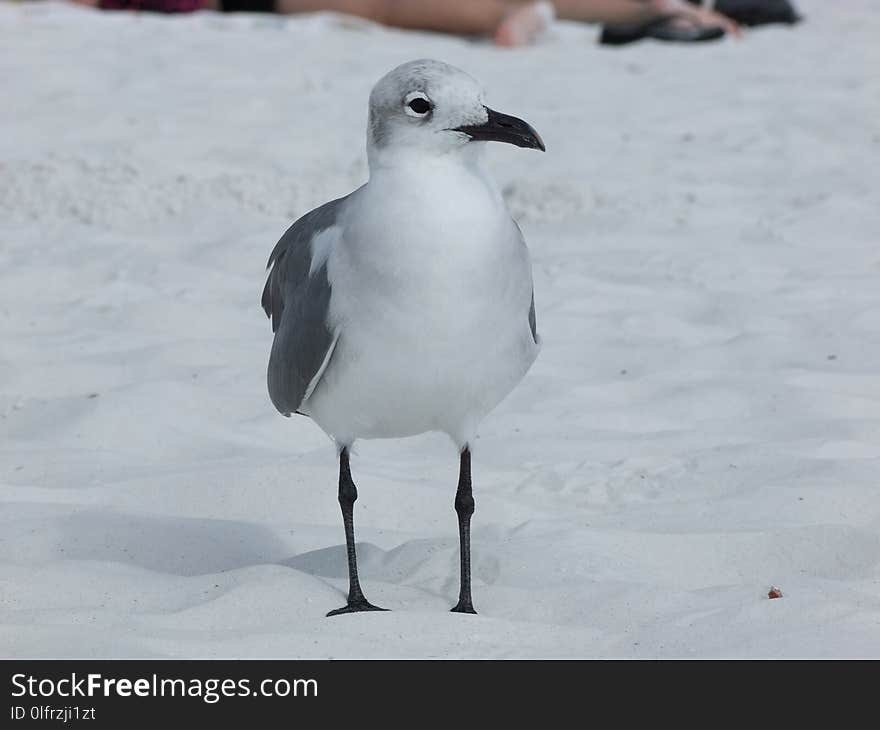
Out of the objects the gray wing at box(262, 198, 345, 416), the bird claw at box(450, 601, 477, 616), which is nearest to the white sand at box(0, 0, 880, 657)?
the bird claw at box(450, 601, 477, 616)

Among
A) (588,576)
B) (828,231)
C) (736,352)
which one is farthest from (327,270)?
(828,231)

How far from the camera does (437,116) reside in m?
2.50

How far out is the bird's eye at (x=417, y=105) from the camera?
2514 millimetres

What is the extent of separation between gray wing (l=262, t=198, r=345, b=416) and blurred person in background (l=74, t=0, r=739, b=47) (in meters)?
6.04

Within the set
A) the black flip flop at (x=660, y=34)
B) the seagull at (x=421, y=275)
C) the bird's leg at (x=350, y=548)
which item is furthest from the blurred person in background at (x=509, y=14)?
the seagull at (x=421, y=275)

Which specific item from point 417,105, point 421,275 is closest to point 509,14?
point 417,105

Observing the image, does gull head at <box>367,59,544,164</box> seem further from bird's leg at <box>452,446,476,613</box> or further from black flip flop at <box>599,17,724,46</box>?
black flip flop at <box>599,17,724,46</box>

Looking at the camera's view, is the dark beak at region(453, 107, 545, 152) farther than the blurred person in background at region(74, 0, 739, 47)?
No

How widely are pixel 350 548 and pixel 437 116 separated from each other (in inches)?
34.2

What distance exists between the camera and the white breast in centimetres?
246

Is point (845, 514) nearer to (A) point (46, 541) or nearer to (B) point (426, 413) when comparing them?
(B) point (426, 413)

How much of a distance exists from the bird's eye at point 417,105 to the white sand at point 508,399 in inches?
34.5

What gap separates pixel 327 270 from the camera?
2633 millimetres

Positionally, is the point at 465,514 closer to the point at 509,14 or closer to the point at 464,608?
the point at 464,608
